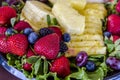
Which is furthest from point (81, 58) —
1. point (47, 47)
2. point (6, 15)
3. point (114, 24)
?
point (6, 15)

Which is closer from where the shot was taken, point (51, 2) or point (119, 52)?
point (119, 52)

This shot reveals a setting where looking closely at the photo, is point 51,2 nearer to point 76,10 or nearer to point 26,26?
point 76,10

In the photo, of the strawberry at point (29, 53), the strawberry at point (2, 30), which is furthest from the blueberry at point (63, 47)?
the strawberry at point (2, 30)

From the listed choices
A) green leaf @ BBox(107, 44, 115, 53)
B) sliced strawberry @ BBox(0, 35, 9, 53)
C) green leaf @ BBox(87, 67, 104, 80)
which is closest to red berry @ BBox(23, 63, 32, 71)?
sliced strawberry @ BBox(0, 35, 9, 53)

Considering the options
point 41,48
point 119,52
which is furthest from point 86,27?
point 41,48

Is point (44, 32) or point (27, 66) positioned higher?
point (44, 32)

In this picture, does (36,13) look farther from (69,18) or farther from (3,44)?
(3,44)

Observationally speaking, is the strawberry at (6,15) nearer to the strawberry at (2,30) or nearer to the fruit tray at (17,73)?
the strawberry at (2,30)
